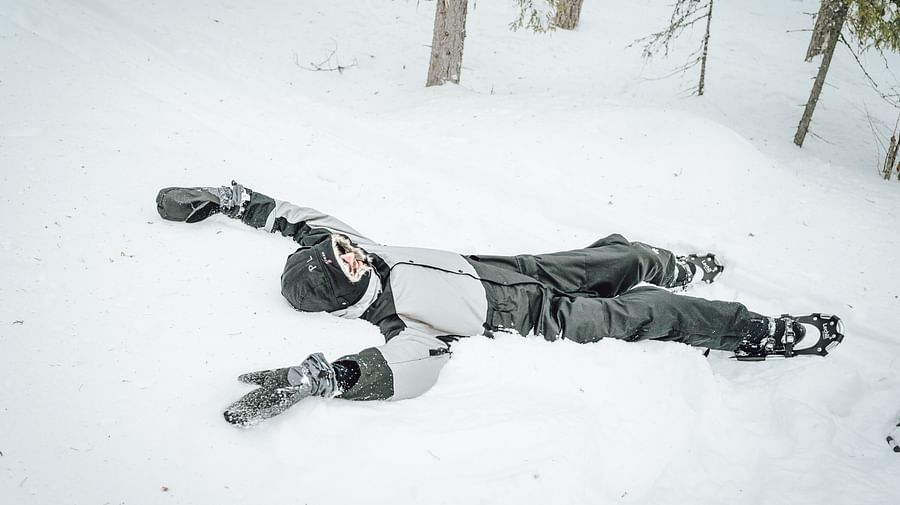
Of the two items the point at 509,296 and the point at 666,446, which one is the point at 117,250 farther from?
the point at 666,446

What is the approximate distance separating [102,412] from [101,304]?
801mm

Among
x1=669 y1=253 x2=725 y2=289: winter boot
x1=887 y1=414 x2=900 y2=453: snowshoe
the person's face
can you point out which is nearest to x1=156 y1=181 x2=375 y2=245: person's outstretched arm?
the person's face

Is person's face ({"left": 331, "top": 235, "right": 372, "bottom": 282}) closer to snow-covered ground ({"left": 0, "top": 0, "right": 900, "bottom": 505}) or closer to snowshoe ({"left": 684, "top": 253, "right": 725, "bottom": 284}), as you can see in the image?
snow-covered ground ({"left": 0, "top": 0, "right": 900, "bottom": 505})

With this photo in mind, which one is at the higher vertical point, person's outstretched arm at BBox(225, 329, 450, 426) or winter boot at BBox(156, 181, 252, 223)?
winter boot at BBox(156, 181, 252, 223)

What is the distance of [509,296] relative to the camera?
3131 millimetres

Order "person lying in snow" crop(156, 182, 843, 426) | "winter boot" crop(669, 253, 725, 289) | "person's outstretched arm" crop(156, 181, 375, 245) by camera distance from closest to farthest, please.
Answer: "person lying in snow" crop(156, 182, 843, 426)
"person's outstretched arm" crop(156, 181, 375, 245)
"winter boot" crop(669, 253, 725, 289)

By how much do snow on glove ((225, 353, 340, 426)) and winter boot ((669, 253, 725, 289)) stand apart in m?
2.56

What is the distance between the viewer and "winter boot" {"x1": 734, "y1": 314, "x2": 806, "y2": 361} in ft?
10.7

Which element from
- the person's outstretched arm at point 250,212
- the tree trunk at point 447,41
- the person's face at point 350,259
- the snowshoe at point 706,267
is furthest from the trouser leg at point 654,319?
the tree trunk at point 447,41

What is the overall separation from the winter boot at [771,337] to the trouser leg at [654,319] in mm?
57

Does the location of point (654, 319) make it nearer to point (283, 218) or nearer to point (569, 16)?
point (283, 218)

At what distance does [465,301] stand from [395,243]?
1.38 m

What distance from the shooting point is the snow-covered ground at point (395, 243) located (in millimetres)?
2254

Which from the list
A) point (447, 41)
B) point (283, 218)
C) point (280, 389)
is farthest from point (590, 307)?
point (447, 41)
